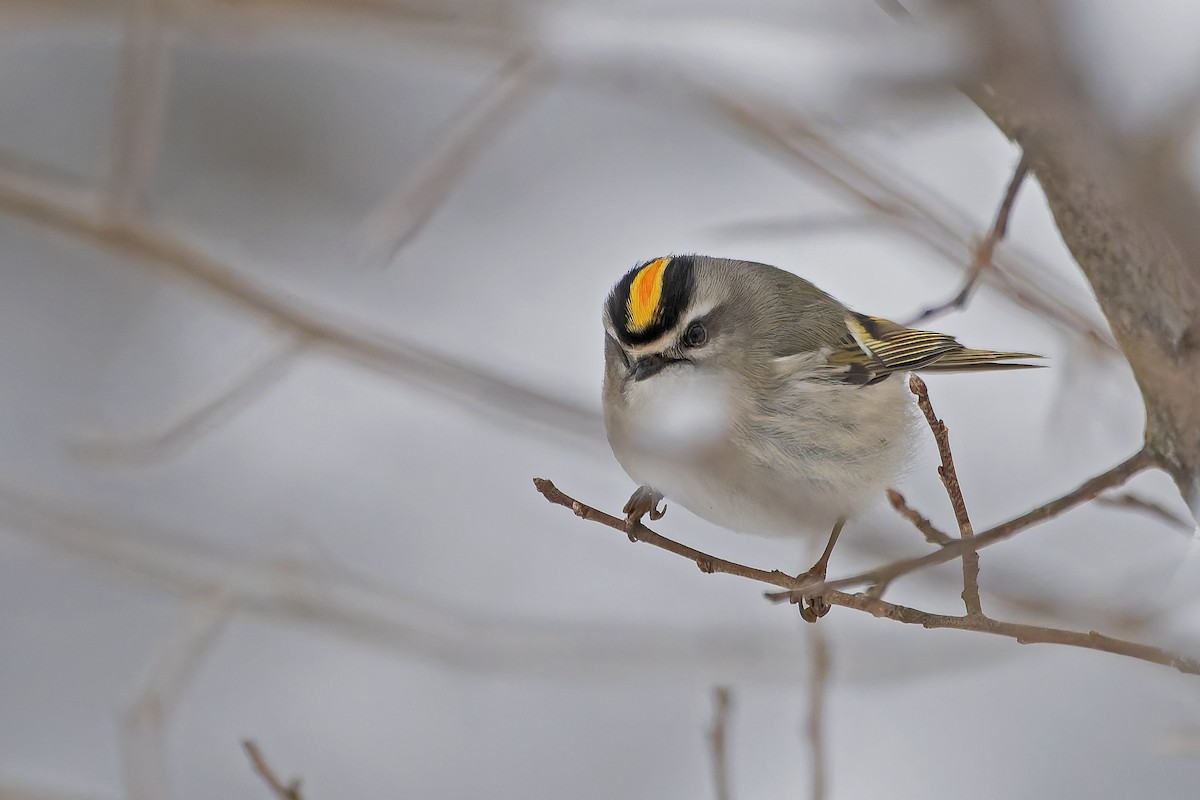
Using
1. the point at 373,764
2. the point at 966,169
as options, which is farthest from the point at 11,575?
the point at 966,169

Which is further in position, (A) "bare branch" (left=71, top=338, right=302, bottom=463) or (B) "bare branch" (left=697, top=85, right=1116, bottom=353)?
(A) "bare branch" (left=71, top=338, right=302, bottom=463)

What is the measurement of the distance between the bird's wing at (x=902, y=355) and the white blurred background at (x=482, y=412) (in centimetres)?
20

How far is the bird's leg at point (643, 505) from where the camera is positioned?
7.45 feet

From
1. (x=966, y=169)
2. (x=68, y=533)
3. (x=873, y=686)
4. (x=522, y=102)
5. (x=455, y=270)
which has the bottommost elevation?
(x=873, y=686)

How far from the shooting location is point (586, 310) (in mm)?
4988

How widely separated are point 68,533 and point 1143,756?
356 cm

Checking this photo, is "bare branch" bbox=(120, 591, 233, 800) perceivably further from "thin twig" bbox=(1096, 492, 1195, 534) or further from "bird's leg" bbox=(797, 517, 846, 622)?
"thin twig" bbox=(1096, 492, 1195, 534)

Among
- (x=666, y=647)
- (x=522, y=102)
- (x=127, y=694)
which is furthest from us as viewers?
(x=127, y=694)

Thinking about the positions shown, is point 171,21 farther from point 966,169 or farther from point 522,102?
point 966,169

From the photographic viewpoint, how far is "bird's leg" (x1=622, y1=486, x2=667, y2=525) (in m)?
2.27

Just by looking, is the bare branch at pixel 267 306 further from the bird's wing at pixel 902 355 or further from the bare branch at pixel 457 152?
the bird's wing at pixel 902 355

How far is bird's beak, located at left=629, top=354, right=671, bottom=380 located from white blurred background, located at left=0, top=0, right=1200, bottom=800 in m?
0.18

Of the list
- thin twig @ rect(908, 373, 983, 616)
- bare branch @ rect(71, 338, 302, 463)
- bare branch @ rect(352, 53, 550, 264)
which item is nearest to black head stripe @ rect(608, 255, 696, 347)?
bare branch @ rect(352, 53, 550, 264)

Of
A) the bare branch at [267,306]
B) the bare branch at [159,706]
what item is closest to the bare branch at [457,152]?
the bare branch at [267,306]
